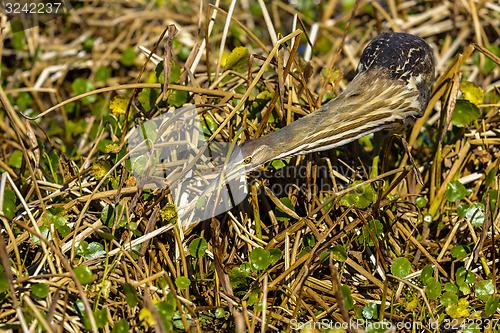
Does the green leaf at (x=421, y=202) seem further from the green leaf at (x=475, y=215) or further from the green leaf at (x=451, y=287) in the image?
the green leaf at (x=451, y=287)

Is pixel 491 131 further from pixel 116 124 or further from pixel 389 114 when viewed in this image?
pixel 116 124

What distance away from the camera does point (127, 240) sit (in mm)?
1708

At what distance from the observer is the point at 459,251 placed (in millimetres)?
1854

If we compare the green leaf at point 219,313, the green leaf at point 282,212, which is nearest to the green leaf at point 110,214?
the green leaf at point 219,313

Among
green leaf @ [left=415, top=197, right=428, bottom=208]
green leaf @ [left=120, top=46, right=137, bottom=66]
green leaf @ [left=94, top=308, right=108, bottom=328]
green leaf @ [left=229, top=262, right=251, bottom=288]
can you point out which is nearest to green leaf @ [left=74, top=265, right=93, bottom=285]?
green leaf @ [left=94, top=308, right=108, bottom=328]

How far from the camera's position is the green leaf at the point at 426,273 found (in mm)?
1705

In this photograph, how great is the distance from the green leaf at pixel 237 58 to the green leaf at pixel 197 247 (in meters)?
0.80

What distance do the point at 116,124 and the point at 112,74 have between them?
4.75 feet

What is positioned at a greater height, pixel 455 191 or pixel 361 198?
pixel 361 198

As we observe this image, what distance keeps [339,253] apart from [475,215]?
25.4 inches

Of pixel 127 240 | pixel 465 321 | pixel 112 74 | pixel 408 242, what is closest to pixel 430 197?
pixel 408 242

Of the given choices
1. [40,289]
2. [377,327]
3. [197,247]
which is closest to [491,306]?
[377,327]

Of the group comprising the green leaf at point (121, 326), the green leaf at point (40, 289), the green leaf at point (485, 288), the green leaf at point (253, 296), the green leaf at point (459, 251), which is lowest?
the green leaf at point (485, 288)

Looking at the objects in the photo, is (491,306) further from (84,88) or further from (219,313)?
(84,88)
